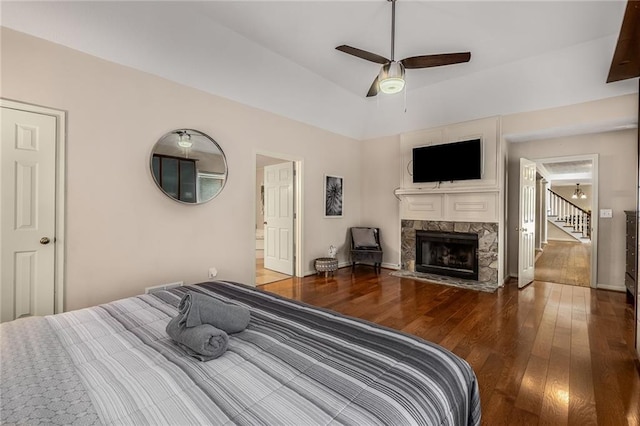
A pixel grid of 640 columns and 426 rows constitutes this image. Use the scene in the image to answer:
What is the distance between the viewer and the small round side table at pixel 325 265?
4.95 m

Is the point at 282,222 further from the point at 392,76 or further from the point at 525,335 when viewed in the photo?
the point at 525,335

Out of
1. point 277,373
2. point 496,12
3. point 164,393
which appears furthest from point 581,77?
point 164,393

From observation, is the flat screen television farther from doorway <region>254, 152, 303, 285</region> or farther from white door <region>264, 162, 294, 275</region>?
white door <region>264, 162, 294, 275</region>

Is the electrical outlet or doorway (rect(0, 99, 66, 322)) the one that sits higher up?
doorway (rect(0, 99, 66, 322))

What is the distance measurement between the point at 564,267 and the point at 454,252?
8.78 ft

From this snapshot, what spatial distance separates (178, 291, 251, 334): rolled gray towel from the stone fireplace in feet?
13.7

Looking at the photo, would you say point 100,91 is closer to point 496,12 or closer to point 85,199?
point 85,199

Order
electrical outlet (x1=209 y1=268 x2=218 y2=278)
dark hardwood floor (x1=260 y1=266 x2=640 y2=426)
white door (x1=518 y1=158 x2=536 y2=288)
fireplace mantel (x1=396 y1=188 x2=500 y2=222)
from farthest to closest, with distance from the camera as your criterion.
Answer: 1. fireplace mantel (x1=396 y1=188 x2=500 y2=222)
2. white door (x1=518 y1=158 x2=536 y2=288)
3. electrical outlet (x1=209 y1=268 x2=218 y2=278)
4. dark hardwood floor (x1=260 y1=266 x2=640 y2=426)

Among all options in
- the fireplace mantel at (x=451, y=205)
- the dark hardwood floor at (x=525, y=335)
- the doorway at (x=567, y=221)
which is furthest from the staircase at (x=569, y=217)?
the fireplace mantel at (x=451, y=205)

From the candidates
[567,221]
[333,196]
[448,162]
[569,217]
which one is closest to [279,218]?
[333,196]

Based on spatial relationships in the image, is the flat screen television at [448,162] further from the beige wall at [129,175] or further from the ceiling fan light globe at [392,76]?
the beige wall at [129,175]

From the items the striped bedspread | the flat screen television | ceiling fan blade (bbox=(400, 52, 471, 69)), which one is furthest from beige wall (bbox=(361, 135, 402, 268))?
the striped bedspread

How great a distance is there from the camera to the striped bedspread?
81 cm

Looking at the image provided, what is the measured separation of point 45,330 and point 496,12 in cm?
438
